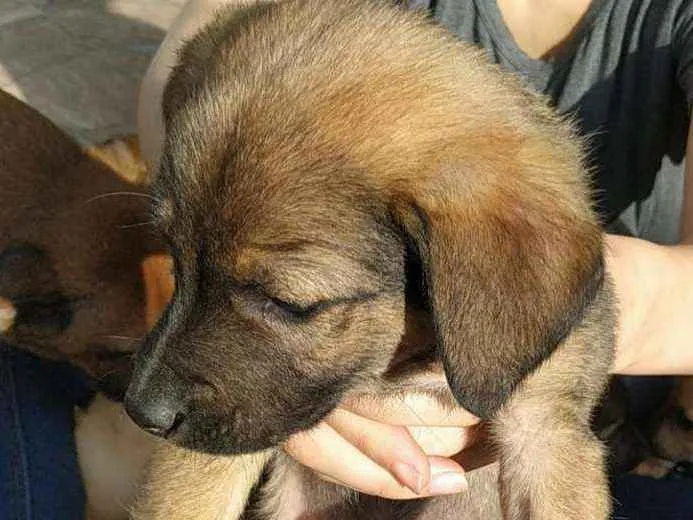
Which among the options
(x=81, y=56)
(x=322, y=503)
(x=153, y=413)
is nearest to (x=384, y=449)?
(x=322, y=503)

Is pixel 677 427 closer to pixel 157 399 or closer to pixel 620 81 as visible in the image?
Answer: pixel 620 81

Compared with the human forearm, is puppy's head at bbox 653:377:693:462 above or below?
below

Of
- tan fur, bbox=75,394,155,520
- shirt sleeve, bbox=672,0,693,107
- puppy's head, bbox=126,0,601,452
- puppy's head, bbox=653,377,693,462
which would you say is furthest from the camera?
puppy's head, bbox=653,377,693,462

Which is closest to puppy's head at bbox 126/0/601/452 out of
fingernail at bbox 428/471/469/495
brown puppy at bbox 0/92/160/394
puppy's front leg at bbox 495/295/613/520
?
puppy's front leg at bbox 495/295/613/520

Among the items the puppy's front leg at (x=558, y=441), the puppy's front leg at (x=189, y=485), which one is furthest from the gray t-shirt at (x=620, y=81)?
the puppy's front leg at (x=189, y=485)

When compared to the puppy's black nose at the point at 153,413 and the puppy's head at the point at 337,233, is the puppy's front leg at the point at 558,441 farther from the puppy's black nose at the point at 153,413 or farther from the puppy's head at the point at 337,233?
the puppy's black nose at the point at 153,413

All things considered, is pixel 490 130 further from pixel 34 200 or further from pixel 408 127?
pixel 34 200

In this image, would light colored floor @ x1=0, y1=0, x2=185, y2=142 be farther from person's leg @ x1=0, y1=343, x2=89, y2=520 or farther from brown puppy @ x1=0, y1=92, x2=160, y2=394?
person's leg @ x1=0, y1=343, x2=89, y2=520

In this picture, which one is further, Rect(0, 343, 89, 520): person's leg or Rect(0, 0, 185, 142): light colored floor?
Rect(0, 0, 185, 142): light colored floor
